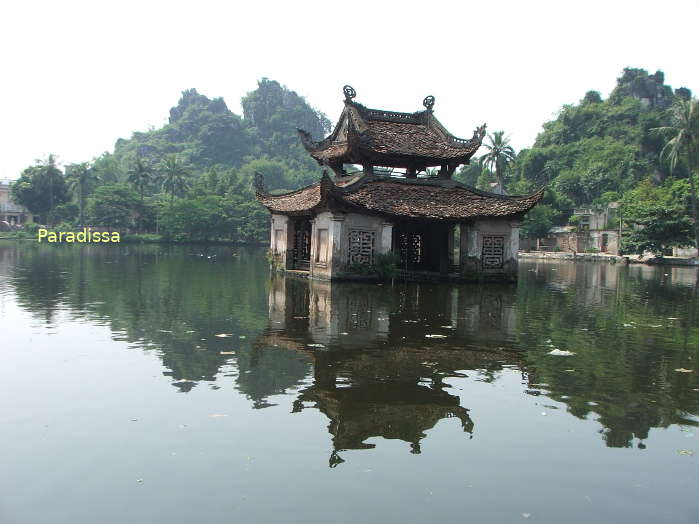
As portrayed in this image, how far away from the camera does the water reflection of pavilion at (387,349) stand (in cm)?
722

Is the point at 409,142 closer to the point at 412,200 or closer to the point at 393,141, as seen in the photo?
the point at 393,141

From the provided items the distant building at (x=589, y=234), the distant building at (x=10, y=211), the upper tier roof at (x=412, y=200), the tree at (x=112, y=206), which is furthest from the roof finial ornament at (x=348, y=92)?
the distant building at (x=10, y=211)

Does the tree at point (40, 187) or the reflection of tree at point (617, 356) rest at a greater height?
the tree at point (40, 187)

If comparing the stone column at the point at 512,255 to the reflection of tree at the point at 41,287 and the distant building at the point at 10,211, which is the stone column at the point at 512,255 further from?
the distant building at the point at 10,211

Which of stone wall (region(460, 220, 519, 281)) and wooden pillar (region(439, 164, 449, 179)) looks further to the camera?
wooden pillar (region(439, 164, 449, 179))

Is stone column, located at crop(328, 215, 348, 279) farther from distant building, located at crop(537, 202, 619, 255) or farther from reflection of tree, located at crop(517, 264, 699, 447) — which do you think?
distant building, located at crop(537, 202, 619, 255)

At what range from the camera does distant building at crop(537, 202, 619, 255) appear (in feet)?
218

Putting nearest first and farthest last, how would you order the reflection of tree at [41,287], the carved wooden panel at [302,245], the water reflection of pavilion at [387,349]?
1. the water reflection of pavilion at [387,349]
2. the reflection of tree at [41,287]
3. the carved wooden panel at [302,245]

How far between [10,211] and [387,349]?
103965 millimetres

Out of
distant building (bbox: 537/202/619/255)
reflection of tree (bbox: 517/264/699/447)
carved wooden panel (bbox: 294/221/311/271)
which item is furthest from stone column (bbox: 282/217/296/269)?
distant building (bbox: 537/202/619/255)

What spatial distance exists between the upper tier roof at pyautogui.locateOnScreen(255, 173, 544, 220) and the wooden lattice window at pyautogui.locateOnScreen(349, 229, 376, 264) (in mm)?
973

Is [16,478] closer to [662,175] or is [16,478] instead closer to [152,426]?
[152,426]

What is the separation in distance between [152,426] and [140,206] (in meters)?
81.5

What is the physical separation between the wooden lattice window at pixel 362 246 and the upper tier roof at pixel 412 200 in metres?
0.97
